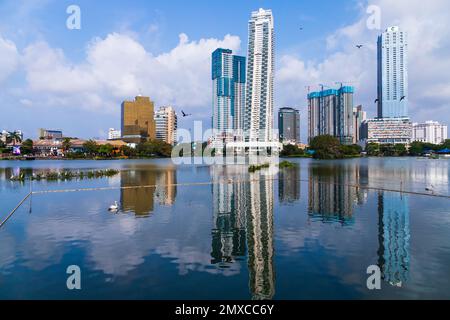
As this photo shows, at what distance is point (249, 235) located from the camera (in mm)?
18734

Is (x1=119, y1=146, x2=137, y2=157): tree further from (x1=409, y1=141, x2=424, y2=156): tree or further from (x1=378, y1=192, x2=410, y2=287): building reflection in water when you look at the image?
(x1=409, y1=141, x2=424, y2=156): tree

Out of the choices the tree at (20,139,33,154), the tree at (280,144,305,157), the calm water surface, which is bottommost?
Answer: the calm water surface

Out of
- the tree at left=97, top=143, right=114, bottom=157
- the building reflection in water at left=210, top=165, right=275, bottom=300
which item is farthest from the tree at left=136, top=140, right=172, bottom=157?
the building reflection in water at left=210, top=165, right=275, bottom=300

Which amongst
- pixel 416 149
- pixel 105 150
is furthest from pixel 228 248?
pixel 416 149

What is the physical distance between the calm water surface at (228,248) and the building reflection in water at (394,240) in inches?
2.3

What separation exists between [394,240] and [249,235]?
24.6ft

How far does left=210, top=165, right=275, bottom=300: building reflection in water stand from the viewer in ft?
42.2

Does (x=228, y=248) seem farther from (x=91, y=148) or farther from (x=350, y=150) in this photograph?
(x=350, y=150)

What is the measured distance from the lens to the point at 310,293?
1147cm

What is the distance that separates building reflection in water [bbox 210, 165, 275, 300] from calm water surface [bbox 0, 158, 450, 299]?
61mm
